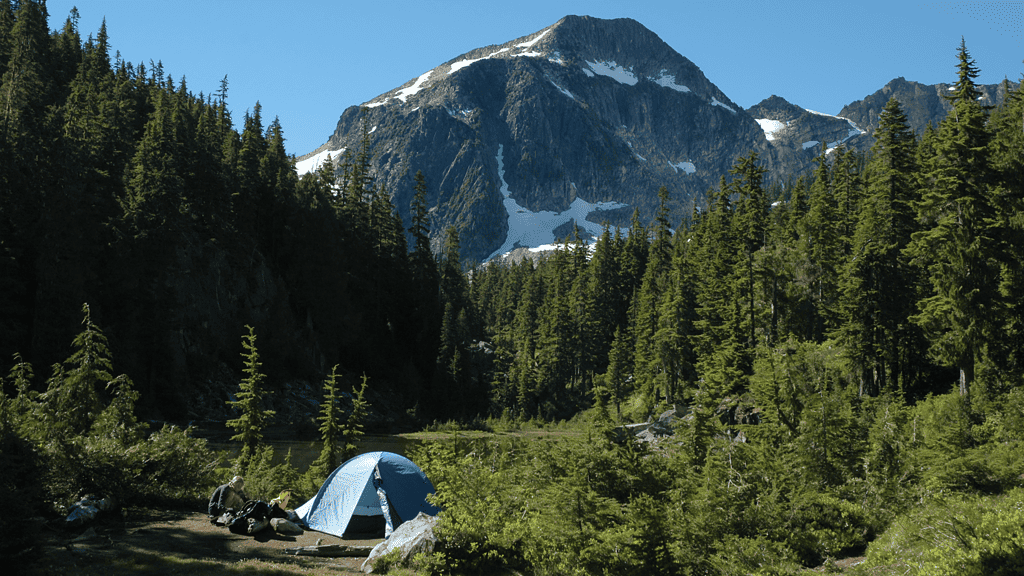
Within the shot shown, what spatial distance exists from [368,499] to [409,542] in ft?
18.3

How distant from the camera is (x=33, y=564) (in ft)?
30.0

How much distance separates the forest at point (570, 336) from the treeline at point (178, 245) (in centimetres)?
29

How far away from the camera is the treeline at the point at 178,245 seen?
45.0 m

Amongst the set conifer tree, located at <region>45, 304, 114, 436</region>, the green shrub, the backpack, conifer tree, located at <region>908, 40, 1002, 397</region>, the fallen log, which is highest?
conifer tree, located at <region>908, 40, 1002, 397</region>

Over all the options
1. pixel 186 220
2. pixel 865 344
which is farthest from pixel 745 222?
pixel 186 220

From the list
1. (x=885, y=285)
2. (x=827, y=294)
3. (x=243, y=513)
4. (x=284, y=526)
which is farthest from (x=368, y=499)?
(x=827, y=294)

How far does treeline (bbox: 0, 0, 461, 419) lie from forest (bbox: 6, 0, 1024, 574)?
288 millimetres

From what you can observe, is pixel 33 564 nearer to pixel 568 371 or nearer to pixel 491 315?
pixel 568 371

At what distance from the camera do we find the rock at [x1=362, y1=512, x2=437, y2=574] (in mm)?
11914

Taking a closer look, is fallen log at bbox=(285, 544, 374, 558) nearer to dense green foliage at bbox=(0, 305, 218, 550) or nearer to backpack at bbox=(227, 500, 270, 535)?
backpack at bbox=(227, 500, 270, 535)

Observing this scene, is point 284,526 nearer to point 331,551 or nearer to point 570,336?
point 331,551

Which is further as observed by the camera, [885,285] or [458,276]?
[458,276]

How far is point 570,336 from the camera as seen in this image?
76062 millimetres

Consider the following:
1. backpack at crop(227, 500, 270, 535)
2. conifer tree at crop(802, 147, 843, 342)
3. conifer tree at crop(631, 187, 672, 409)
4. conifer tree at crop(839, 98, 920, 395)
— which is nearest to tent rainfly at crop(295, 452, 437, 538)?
backpack at crop(227, 500, 270, 535)
